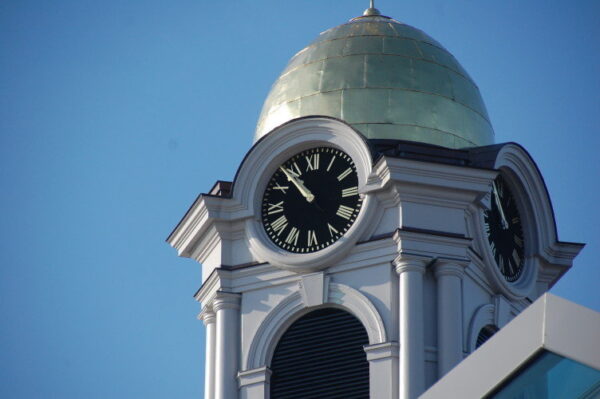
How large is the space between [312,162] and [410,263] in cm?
288

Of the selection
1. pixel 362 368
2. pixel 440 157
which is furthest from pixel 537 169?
pixel 362 368

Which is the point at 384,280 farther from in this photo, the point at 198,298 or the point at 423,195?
the point at 198,298

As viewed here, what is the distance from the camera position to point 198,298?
38594 millimetres

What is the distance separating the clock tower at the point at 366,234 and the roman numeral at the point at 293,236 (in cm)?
4

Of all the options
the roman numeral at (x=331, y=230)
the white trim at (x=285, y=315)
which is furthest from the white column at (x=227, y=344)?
the roman numeral at (x=331, y=230)

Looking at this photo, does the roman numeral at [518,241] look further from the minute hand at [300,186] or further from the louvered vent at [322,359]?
the minute hand at [300,186]

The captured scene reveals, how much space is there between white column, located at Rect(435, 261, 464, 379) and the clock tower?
0.11 feet

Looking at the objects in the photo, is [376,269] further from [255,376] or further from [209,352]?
[209,352]

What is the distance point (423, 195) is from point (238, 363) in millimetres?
4612

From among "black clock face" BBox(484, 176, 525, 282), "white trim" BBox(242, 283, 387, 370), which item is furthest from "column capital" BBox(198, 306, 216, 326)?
"black clock face" BBox(484, 176, 525, 282)

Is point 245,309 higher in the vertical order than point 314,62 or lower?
lower

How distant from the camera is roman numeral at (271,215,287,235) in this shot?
37.2m

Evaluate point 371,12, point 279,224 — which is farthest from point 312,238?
point 371,12

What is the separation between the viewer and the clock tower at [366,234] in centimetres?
3584
